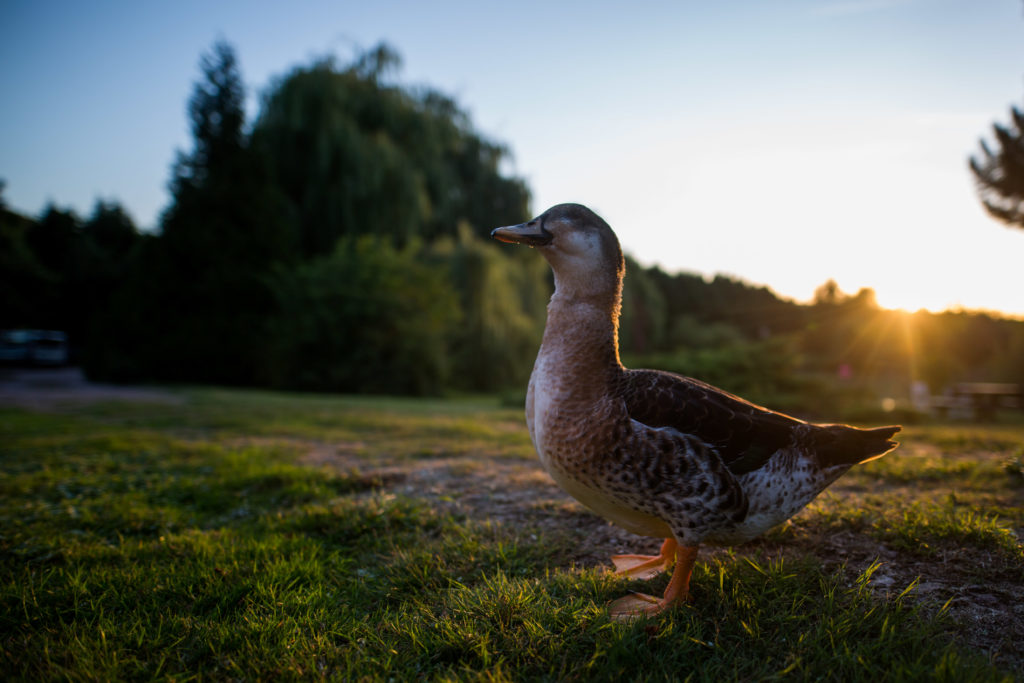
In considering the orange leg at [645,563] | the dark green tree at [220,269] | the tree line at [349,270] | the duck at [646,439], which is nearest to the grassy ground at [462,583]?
the orange leg at [645,563]

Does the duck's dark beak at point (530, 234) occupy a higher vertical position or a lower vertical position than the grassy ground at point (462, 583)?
higher

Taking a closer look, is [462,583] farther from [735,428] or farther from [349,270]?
[349,270]

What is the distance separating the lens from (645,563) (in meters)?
2.89

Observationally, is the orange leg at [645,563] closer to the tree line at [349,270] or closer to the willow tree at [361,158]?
the tree line at [349,270]

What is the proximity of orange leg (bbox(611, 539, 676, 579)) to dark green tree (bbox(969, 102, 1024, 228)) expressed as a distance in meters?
14.7

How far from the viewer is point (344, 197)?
1962 centimetres

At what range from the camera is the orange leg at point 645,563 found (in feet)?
9.23

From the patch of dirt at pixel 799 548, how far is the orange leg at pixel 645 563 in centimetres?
10

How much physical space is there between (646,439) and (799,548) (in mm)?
1355

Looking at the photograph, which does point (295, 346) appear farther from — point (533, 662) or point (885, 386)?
point (885, 386)

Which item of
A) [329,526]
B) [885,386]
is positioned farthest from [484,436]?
[885,386]

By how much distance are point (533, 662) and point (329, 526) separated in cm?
207

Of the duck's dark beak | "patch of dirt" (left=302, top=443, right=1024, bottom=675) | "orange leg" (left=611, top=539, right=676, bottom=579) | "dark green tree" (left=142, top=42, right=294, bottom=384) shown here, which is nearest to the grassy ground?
"patch of dirt" (left=302, top=443, right=1024, bottom=675)

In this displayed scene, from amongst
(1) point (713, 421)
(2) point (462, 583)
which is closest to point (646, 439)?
(1) point (713, 421)
